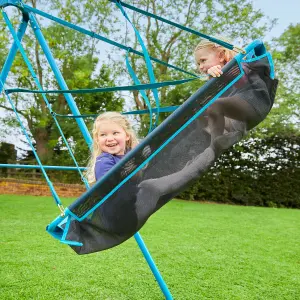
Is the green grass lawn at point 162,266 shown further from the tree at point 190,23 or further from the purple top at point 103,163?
the tree at point 190,23

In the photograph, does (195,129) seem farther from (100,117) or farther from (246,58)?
(100,117)

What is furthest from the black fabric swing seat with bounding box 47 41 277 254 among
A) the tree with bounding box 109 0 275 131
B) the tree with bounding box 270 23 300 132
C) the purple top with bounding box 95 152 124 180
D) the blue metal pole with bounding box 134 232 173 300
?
the tree with bounding box 109 0 275 131

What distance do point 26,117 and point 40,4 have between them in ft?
11.7

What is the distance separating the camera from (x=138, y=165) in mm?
1430

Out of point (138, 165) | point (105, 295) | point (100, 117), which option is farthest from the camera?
point (105, 295)

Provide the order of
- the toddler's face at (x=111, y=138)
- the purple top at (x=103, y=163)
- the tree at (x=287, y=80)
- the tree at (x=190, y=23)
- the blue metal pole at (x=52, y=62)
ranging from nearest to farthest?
the purple top at (x=103, y=163)
the toddler's face at (x=111, y=138)
the blue metal pole at (x=52, y=62)
the tree at (x=287, y=80)
the tree at (x=190, y=23)

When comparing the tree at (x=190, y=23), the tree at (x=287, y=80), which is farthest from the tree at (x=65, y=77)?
the tree at (x=287, y=80)

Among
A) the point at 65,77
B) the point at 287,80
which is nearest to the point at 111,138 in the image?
the point at 65,77

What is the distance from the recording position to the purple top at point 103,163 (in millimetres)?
1688

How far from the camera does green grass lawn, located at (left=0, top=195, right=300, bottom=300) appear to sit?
2.68 m

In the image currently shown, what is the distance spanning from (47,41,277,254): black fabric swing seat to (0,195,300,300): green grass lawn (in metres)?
1.21

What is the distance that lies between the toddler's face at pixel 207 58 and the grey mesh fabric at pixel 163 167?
11.6 inches

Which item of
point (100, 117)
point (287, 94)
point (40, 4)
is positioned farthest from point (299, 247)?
point (40, 4)

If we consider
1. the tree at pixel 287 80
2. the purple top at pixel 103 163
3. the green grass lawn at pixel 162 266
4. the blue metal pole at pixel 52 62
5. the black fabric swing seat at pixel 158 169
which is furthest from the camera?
the tree at pixel 287 80
